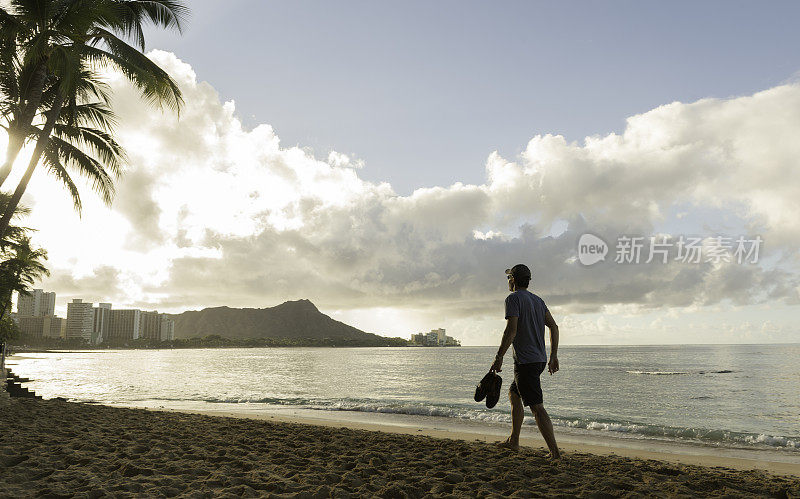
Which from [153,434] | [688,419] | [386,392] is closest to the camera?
[153,434]

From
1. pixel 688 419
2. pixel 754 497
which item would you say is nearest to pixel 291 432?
pixel 754 497

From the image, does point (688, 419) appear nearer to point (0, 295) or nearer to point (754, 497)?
point (754, 497)

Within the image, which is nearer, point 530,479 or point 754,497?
point 754,497

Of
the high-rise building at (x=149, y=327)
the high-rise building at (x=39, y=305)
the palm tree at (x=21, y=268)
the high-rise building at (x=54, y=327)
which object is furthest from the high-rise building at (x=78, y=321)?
the palm tree at (x=21, y=268)

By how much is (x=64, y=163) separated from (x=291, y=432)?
1002cm

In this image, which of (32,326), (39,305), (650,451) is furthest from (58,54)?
(32,326)

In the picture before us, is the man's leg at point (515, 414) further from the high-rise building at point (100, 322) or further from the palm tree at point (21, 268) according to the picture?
the high-rise building at point (100, 322)

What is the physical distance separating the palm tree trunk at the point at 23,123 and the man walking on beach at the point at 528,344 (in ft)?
33.0

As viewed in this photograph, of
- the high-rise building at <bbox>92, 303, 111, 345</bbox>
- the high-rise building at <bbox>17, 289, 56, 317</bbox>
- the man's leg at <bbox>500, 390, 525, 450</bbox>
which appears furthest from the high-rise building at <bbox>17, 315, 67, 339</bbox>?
the man's leg at <bbox>500, 390, 525, 450</bbox>

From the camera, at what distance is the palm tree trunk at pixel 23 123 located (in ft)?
31.0

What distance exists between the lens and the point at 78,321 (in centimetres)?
17712

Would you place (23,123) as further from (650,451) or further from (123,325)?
(123,325)

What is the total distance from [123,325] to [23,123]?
21604 cm

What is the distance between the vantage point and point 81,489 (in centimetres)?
388
